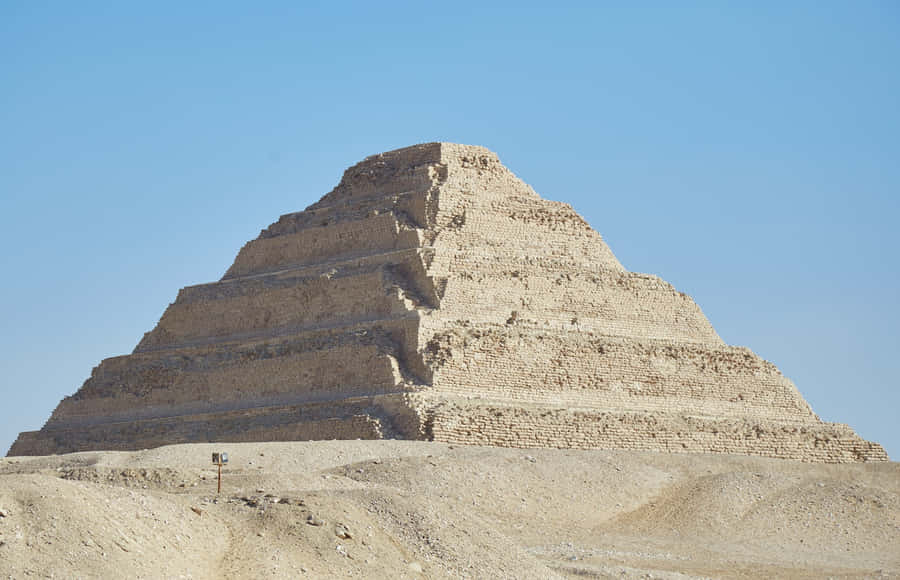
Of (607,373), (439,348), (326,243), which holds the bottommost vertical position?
(607,373)

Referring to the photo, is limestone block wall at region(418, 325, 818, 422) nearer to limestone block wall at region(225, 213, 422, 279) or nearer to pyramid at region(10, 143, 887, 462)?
pyramid at region(10, 143, 887, 462)

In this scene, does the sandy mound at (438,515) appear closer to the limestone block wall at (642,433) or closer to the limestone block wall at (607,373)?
the limestone block wall at (642,433)

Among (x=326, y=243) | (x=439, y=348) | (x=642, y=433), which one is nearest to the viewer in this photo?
(x=439, y=348)

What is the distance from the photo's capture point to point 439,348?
36.2m

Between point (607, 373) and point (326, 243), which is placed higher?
point (326, 243)

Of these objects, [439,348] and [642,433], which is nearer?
[439,348]

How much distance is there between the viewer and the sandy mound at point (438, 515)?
595 inches

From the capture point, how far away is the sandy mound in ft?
49.5

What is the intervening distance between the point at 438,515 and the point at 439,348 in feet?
59.1

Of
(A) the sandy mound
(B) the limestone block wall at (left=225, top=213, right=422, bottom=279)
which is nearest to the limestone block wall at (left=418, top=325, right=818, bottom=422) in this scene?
(A) the sandy mound

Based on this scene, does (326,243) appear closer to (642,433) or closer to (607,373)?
(607,373)

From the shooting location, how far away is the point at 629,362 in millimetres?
39344

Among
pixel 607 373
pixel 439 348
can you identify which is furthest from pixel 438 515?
pixel 607 373

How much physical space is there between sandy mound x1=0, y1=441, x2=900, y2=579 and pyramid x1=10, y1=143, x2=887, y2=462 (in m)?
2.64
